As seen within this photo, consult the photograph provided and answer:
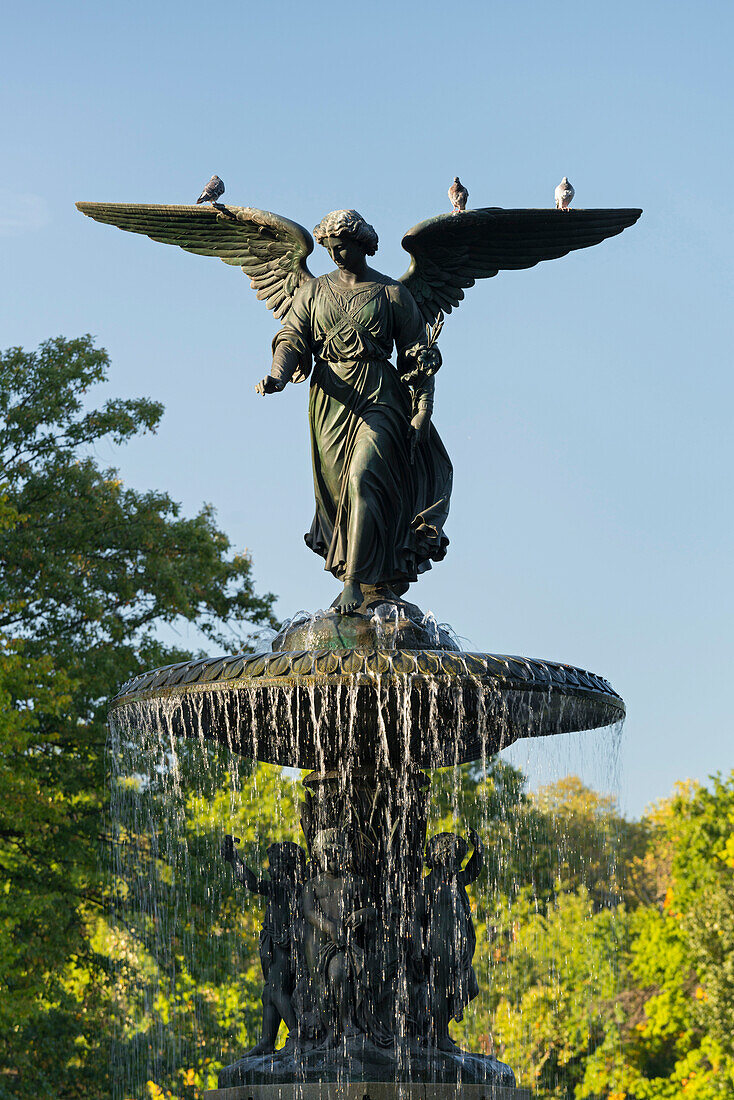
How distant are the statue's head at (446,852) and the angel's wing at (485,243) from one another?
11.3ft

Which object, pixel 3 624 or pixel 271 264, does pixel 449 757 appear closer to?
pixel 271 264

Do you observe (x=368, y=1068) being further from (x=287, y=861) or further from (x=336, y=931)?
(x=287, y=861)

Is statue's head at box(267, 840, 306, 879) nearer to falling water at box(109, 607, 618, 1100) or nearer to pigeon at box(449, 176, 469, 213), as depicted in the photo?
falling water at box(109, 607, 618, 1100)

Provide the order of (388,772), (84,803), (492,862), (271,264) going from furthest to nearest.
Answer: (492,862) < (84,803) < (271,264) < (388,772)

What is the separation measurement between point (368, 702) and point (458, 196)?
359cm

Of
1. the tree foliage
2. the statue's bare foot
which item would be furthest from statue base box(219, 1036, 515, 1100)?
the tree foliage

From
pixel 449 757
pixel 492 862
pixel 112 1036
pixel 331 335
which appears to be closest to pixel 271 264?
pixel 331 335

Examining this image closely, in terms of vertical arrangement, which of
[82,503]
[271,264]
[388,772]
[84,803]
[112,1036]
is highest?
[82,503]

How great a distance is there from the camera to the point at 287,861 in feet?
25.6

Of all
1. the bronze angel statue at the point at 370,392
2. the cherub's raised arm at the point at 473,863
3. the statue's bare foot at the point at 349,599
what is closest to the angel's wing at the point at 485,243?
the bronze angel statue at the point at 370,392

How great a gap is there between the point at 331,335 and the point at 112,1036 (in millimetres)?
14374

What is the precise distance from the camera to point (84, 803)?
19.5 metres

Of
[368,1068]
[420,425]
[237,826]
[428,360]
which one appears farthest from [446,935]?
[237,826]

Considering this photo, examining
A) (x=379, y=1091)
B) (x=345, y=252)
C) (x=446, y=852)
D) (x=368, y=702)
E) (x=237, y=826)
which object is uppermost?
(x=345, y=252)
